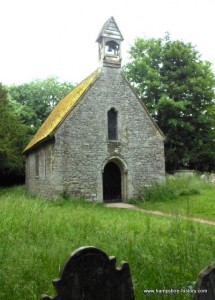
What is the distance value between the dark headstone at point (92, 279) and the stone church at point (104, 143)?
41.5 ft

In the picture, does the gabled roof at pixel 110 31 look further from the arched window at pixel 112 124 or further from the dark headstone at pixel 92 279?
the dark headstone at pixel 92 279

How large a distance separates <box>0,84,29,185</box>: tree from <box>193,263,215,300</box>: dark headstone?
2294 centimetres

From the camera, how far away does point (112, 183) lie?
59.1ft

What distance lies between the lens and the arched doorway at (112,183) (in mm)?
17875

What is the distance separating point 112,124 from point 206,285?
15548mm

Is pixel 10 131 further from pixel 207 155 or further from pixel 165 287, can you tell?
pixel 165 287

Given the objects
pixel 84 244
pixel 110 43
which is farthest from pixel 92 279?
pixel 110 43

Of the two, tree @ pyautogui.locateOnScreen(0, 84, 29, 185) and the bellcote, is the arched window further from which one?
tree @ pyautogui.locateOnScreen(0, 84, 29, 185)

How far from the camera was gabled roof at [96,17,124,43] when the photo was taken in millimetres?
18156

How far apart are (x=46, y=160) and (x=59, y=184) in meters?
2.34

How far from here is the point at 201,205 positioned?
1343 centimetres

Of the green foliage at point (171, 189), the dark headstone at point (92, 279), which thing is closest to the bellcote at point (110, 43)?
the green foliage at point (171, 189)

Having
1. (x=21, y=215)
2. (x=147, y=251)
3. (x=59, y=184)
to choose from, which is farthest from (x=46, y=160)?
(x=147, y=251)

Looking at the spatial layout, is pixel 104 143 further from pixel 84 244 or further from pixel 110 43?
pixel 84 244
